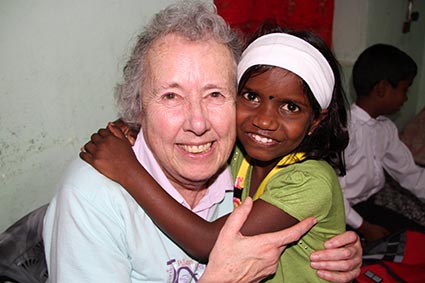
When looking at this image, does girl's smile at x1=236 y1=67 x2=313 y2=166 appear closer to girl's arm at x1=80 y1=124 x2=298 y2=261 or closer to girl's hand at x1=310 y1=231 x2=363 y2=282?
girl's arm at x1=80 y1=124 x2=298 y2=261

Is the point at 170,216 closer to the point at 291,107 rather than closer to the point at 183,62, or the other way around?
the point at 183,62

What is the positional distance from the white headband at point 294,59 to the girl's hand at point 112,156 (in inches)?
23.5

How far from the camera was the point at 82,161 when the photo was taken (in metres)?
1.71

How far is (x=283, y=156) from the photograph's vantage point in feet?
6.70

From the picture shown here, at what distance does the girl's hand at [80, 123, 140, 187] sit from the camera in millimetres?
1666

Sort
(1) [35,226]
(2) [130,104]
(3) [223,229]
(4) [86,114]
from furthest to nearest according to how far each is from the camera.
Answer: (4) [86,114], (1) [35,226], (2) [130,104], (3) [223,229]

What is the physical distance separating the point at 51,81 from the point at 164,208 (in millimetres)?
1128

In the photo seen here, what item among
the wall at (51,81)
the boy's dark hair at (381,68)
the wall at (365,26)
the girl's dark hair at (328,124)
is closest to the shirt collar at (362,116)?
the boy's dark hair at (381,68)

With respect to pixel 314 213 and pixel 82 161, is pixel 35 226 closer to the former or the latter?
pixel 82 161

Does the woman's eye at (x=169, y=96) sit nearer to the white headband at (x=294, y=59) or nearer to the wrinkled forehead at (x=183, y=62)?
the wrinkled forehead at (x=183, y=62)

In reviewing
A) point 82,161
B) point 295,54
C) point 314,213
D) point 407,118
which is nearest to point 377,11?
point 407,118

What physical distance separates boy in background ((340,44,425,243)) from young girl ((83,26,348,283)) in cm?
185

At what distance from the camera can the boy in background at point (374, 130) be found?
3.81 m

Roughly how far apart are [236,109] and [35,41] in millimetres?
1128
